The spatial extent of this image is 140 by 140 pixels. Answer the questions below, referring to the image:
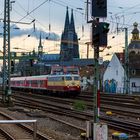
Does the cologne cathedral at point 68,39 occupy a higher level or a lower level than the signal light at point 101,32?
higher

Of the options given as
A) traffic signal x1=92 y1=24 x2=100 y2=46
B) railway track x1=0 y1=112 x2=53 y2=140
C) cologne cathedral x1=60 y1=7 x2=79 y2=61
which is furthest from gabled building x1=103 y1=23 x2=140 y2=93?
traffic signal x1=92 y1=24 x2=100 y2=46

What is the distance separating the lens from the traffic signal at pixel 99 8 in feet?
47.5

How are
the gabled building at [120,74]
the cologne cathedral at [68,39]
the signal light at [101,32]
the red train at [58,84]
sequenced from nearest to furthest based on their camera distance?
the signal light at [101,32]
the red train at [58,84]
the gabled building at [120,74]
the cologne cathedral at [68,39]

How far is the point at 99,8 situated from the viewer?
14547 mm

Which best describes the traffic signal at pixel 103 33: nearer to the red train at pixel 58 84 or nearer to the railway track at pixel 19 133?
the railway track at pixel 19 133

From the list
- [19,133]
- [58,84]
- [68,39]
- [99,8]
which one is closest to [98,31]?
[99,8]

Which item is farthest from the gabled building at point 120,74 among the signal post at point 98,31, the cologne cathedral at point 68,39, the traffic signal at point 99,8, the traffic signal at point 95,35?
the traffic signal at point 99,8

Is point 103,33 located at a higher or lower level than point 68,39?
lower

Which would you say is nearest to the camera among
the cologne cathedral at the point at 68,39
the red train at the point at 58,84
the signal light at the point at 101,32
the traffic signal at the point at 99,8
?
the traffic signal at the point at 99,8

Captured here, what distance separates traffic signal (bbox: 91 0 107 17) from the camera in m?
14.5

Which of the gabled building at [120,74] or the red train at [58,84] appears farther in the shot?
the gabled building at [120,74]

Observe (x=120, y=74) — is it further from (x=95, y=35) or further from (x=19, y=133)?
(x=95, y=35)

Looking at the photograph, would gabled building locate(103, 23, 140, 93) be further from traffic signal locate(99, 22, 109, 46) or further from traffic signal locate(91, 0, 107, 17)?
traffic signal locate(91, 0, 107, 17)

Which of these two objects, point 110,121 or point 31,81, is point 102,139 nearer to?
point 110,121
